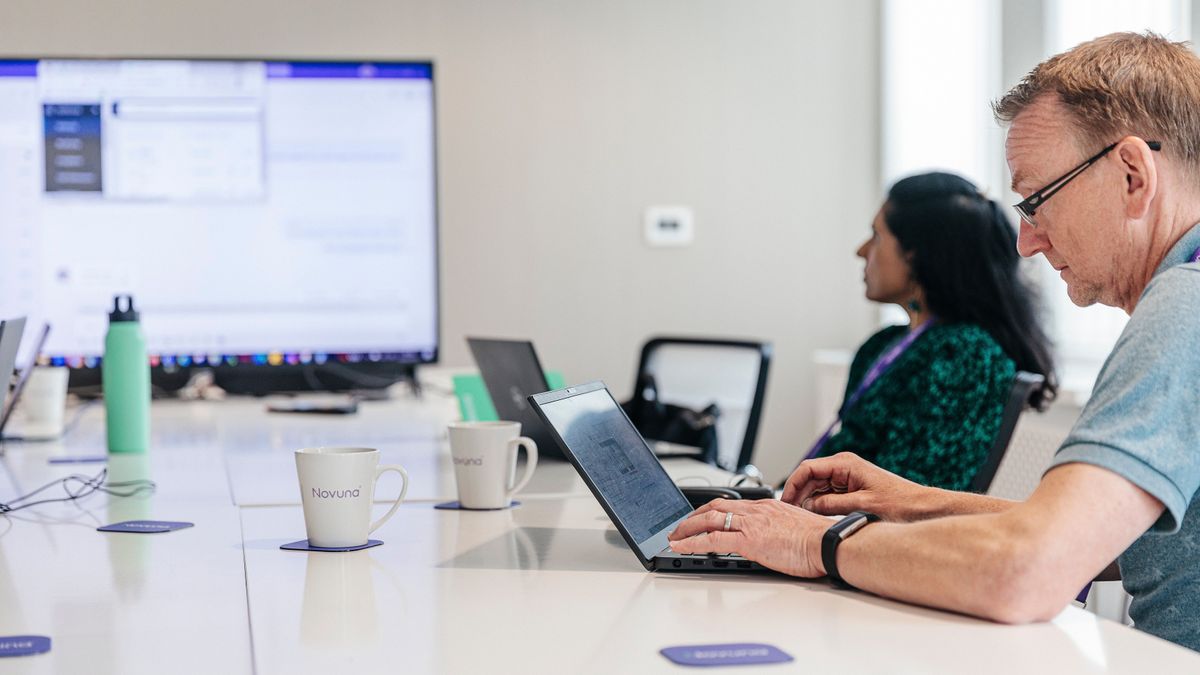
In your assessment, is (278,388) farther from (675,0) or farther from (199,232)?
(675,0)

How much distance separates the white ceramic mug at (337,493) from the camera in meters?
1.25

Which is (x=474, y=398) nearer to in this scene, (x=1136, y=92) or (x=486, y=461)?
(x=486, y=461)

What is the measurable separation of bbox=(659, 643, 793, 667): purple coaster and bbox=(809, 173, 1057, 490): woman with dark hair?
3.96 feet

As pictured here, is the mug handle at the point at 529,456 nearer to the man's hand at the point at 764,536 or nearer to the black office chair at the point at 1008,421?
the man's hand at the point at 764,536

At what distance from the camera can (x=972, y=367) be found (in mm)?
2090

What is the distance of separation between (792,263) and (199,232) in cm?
200

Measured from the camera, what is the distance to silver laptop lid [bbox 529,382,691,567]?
3.91 ft

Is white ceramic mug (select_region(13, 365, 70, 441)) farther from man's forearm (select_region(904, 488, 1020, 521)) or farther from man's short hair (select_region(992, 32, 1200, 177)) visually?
man's short hair (select_region(992, 32, 1200, 177))

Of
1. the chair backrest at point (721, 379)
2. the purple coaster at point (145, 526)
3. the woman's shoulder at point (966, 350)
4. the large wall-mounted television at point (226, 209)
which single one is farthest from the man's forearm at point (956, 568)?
the large wall-mounted television at point (226, 209)

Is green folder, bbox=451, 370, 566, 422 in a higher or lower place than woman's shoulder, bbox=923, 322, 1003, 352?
lower

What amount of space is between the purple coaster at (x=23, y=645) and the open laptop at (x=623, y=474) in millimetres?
461

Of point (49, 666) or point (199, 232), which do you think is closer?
point (49, 666)

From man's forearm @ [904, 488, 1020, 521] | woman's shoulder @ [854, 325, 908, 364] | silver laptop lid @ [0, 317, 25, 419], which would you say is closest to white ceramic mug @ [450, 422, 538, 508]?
man's forearm @ [904, 488, 1020, 521]

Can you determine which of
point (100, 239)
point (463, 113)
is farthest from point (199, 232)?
point (463, 113)
